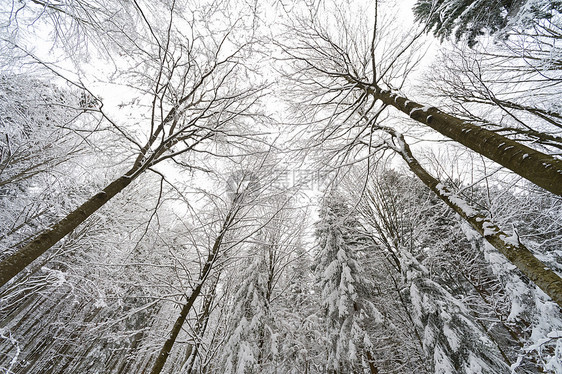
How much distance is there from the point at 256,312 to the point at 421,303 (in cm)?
455

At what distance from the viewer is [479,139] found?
5.89 ft

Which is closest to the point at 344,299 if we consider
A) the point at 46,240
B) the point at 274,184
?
the point at 274,184

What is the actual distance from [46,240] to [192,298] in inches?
79.0

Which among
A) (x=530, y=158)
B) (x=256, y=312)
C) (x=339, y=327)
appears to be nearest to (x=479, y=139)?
(x=530, y=158)

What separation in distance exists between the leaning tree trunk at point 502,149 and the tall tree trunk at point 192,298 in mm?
3043

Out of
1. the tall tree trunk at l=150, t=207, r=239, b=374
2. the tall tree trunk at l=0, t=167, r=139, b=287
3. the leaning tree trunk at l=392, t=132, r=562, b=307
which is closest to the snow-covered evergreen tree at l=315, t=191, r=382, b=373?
the tall tree trunk at l=150, t=207, r=239, b=374

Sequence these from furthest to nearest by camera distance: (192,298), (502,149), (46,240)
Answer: (192,298), (46,240), (502,149)

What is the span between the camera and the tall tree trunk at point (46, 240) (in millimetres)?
1516

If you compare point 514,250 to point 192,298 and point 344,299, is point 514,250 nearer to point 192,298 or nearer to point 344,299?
point 192,298

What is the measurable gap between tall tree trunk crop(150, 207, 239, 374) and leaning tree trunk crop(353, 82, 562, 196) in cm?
304

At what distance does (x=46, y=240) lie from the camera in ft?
5.71

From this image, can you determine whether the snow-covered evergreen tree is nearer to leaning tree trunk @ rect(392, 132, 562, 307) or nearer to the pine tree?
leaning tree trunk @ rect(392, 132, 562, 307)

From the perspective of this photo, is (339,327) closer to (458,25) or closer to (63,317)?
A: (458,25)

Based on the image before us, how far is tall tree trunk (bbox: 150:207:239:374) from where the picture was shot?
2.77m
